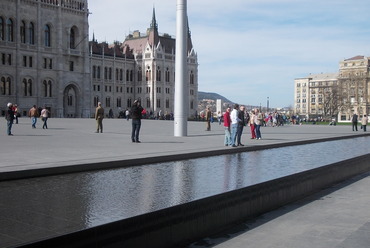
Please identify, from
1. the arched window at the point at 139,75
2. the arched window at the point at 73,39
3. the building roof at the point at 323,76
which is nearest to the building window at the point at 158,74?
the arched window at the point at 139,75

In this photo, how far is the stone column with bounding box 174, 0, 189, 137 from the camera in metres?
21.0

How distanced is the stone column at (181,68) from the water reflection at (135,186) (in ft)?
33.3

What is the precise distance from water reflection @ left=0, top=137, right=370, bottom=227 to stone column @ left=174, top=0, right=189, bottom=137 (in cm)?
1016

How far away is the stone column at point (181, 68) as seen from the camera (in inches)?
826

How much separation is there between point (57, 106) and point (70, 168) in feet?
185

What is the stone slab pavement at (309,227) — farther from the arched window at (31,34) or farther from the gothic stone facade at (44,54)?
the arched window at (31,34)

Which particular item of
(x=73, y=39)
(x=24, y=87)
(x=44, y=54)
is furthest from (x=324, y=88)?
(x=24, y=87)

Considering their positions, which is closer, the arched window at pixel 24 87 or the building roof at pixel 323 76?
the arched window at pixel 24 87

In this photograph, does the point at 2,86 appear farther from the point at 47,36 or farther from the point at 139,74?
the point at 139,74

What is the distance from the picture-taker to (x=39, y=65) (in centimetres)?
6147

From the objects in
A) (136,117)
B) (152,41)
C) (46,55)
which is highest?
(152,41)

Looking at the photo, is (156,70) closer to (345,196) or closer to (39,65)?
(39,65)

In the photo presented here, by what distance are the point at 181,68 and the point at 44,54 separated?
45626mm

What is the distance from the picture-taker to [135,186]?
750cm
